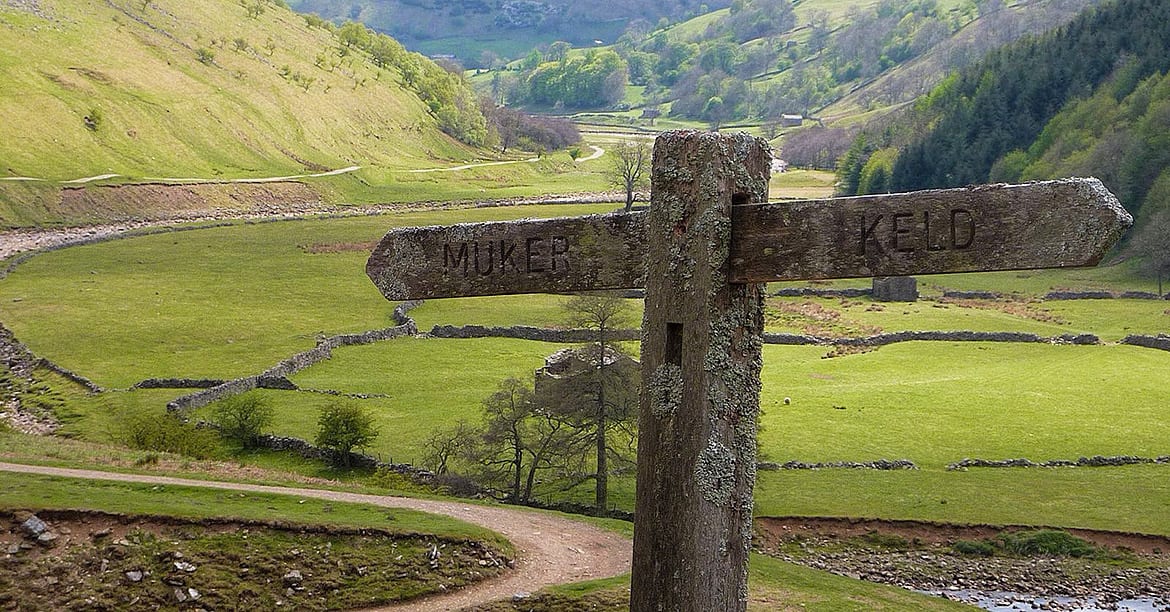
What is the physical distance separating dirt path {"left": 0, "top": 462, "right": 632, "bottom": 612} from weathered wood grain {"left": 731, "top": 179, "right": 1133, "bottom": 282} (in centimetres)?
1184

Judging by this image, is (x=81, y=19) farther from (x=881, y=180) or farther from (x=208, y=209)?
(x=881, y=180)

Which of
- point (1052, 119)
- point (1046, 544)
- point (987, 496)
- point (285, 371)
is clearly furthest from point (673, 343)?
point (1052, 119)

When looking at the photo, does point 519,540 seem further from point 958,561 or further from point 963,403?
point 963,403

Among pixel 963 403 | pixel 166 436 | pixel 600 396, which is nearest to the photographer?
pixel 600 396

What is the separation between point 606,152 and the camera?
549 ft

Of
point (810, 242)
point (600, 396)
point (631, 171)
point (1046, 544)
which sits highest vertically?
point (631, 171)

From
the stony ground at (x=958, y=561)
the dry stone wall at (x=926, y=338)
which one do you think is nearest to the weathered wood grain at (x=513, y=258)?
the stony ground at (x=958, y=561)

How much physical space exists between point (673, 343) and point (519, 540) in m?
14.9

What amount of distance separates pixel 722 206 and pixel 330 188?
321 ft

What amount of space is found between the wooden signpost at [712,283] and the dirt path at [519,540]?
1126cm

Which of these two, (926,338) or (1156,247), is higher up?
(1156,247)

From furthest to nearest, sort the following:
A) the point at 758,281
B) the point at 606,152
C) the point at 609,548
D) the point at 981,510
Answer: the point at 606,152 < the point at 981,510 < the point at 609,548 < the point at 758,281

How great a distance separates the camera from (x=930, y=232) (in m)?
4.52

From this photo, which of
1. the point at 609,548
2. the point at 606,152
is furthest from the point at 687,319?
the point at 606,152
